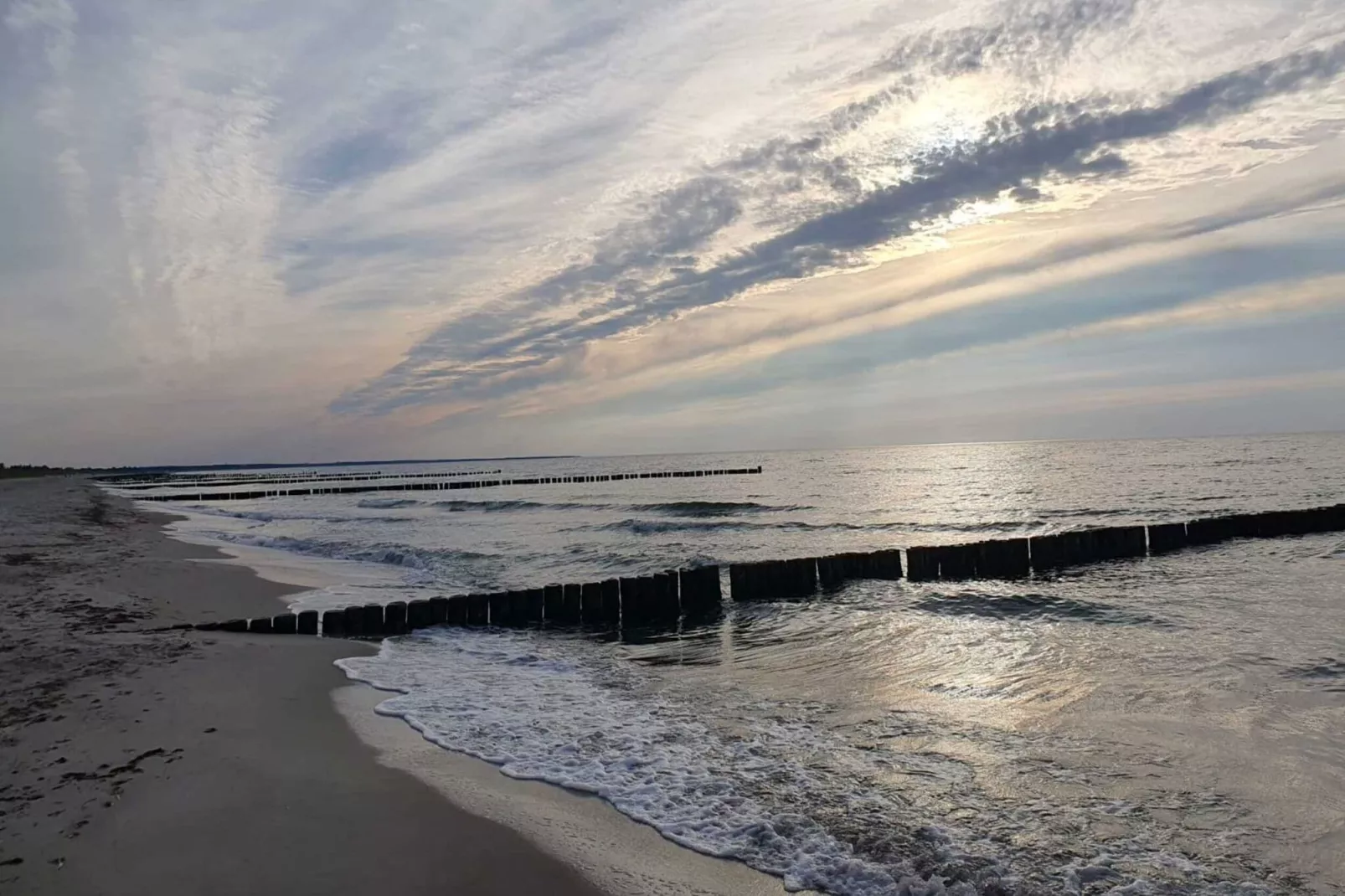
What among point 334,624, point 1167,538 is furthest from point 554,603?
point 1167,538

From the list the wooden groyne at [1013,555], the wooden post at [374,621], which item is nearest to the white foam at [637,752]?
the wooden post at [374,621]

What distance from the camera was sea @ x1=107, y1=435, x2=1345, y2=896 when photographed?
4.63 metres

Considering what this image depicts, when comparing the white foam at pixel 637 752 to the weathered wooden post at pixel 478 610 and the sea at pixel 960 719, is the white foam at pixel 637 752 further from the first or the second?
the weathered wooden post at pixel 478 610

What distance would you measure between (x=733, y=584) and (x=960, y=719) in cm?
794

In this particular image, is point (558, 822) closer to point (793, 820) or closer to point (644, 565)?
point (793, 820)

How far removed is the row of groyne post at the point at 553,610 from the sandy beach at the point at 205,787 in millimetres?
1509

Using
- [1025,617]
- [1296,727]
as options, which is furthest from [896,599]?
[1296,727]

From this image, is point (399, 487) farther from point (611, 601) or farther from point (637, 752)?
point (637, 752)

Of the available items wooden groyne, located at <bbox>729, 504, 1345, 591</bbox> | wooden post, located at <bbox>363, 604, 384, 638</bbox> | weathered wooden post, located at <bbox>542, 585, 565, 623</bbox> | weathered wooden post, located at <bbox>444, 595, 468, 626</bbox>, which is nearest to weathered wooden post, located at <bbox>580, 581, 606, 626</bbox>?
weathered wooden post, located at <bbox>542, 585, 565, 623</bbox>

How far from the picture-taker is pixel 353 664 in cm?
979

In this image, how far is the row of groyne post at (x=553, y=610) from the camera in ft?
39.4

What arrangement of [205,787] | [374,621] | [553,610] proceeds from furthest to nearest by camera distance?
[553,610] → [374,621] → [205,787]

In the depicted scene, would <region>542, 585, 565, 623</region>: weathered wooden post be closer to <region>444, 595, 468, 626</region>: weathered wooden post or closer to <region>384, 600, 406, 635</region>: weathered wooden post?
<region>444, 595, 468, 626</region>: weathered wooden post

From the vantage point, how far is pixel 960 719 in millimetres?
7133
